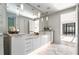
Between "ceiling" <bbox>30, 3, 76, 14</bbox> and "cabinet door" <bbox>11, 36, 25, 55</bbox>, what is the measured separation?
2.49ft

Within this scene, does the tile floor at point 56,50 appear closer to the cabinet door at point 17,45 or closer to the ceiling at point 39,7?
the cabinet door at point 17,45

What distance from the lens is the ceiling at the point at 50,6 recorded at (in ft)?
7.19

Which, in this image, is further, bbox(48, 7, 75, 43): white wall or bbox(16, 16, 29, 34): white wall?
bbox(48, 7, 75, 43): white wall

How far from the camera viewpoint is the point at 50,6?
7.48 feet

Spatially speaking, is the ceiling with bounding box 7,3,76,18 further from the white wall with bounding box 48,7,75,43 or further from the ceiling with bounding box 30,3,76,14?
the white wall with bounding box 48,7,75,43

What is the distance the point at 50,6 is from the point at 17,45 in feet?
3.54

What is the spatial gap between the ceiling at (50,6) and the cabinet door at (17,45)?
759mm

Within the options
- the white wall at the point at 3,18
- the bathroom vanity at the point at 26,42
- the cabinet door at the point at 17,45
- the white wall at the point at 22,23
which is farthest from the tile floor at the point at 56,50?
the white wall at the point at 3,18

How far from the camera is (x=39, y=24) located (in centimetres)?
241

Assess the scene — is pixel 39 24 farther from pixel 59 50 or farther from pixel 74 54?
pixel 74 54

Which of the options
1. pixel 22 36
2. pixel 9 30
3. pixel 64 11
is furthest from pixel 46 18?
pixel 9 30

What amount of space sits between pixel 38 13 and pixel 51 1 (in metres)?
0.45

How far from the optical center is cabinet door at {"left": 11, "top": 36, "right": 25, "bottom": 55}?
2.21 metres

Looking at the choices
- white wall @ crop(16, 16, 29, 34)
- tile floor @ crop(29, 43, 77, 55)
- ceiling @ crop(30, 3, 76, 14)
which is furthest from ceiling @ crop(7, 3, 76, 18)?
tile floor @ crop(29, 43, 77, 55)
